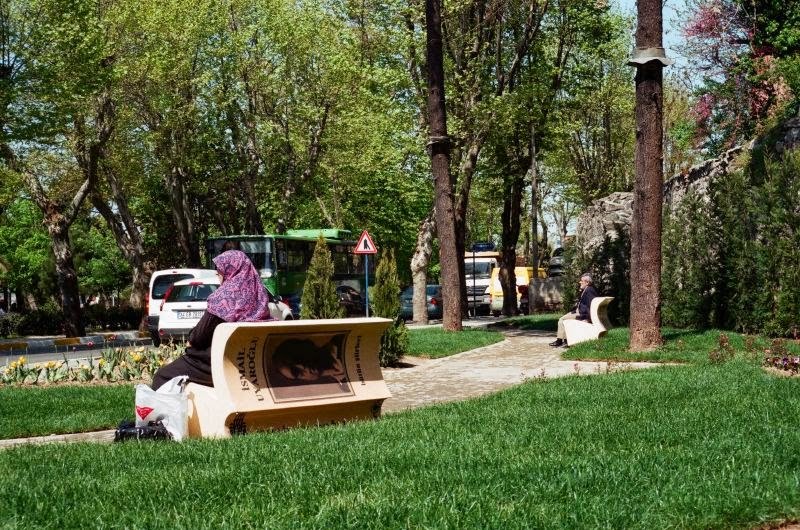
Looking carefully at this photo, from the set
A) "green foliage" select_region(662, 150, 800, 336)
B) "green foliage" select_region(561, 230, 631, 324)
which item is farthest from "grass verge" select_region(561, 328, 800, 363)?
"green foliage" select_region(561, 230, 631, 324)

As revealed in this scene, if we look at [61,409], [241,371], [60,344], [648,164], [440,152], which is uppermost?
[440,152]

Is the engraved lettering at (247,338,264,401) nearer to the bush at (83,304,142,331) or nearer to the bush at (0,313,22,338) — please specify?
the bush at (0,313,22,338)

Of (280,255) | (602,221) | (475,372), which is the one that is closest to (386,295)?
(475,372)

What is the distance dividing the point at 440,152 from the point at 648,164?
876cm

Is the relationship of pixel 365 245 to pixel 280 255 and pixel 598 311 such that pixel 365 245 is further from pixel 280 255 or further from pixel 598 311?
pixel 280 255

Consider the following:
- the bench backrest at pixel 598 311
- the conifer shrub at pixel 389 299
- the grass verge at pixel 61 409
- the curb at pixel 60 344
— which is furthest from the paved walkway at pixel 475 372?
the curb at pixel 60 344

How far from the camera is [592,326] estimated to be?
1930cm

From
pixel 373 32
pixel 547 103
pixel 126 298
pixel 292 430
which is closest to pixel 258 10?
pixel 373 32

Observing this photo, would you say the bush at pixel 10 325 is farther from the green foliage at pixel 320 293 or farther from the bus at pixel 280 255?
the green foliage at pixel 320 293

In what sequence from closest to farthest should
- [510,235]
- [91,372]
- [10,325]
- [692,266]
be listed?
[91,372]
[692,266]
[510,235]
[10,325]

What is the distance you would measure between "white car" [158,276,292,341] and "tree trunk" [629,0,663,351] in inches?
427

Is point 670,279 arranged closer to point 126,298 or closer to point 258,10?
point 258,10

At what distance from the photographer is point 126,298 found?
175 ft

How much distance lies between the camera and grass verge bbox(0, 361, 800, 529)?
4.64 meters
